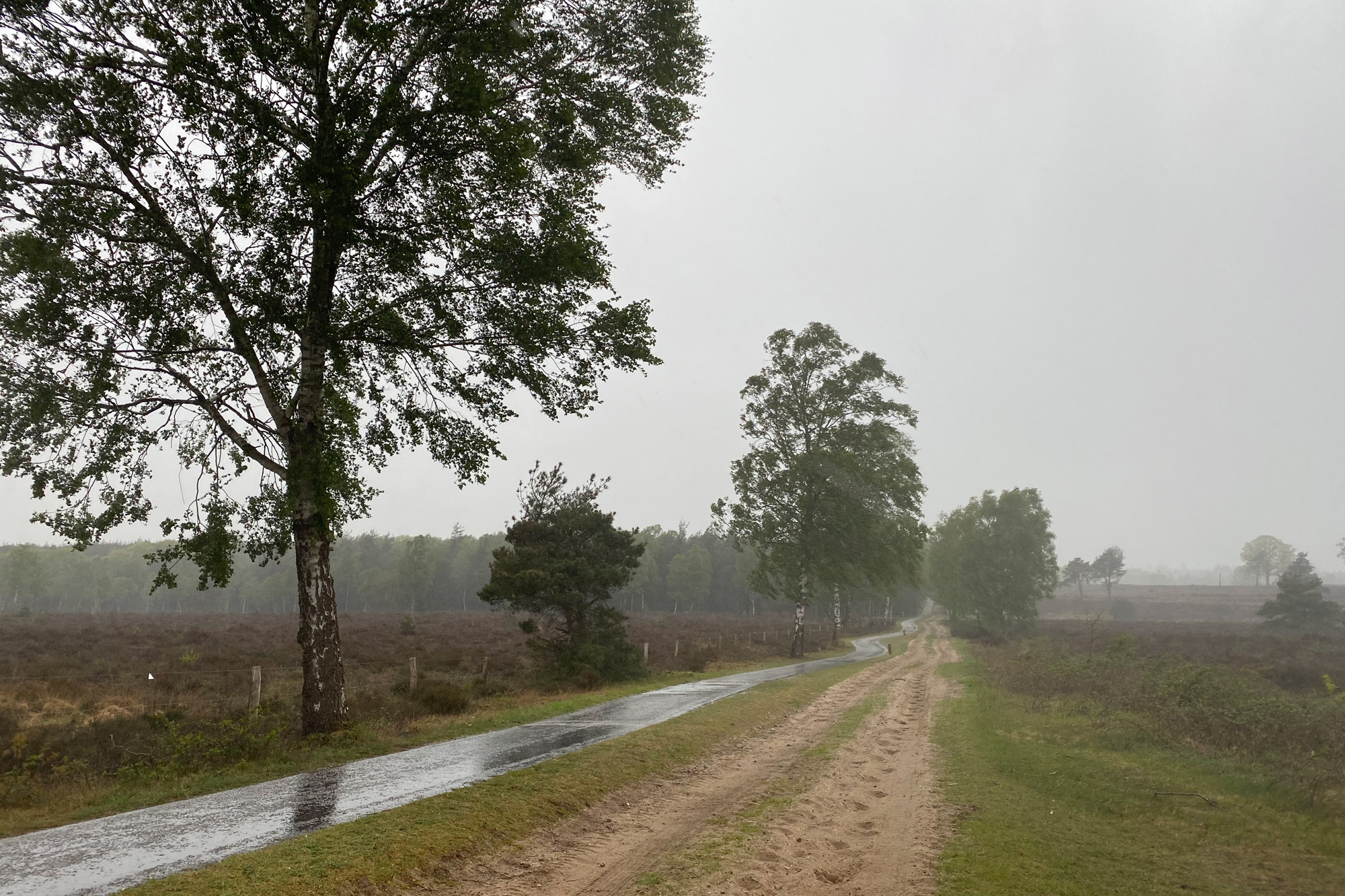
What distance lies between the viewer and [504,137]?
34.0 feet

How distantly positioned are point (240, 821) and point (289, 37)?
33.7 ft

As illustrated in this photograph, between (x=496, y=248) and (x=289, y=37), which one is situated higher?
(x=289, y=37)

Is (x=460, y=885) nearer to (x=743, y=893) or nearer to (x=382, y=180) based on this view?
(x=743, y=893)

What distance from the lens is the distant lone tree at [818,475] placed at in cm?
3522

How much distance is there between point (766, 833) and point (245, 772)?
7143 mm

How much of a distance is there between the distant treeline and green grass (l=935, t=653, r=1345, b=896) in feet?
296

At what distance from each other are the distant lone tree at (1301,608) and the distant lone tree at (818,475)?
35.3 metres

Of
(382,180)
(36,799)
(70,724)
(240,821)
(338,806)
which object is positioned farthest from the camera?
(70,724)

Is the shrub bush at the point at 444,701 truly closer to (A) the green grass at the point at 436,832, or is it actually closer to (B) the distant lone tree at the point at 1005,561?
(A) the green grass at the point at 436,832

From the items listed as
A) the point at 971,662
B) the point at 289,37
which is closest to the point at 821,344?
the point at 971,662

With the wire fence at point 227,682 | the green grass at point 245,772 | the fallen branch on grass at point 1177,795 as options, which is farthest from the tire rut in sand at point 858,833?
the wire fence at point 227,682

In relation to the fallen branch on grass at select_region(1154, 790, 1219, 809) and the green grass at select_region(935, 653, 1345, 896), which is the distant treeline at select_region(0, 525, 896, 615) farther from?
the fallen branch on grass at select_region(1154, 790, 1219, 809)

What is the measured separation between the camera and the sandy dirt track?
259 inches

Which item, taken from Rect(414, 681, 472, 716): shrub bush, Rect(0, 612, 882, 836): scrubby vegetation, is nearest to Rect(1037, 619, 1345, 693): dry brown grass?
Rect(0, 612, 882, 836): scrubby vegetation
